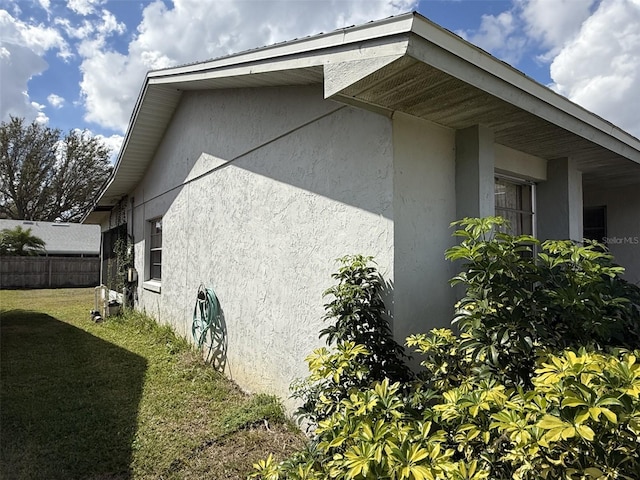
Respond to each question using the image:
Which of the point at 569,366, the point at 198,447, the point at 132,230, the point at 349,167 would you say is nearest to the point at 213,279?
the point at 198,447

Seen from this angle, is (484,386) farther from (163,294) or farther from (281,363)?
(163,294)

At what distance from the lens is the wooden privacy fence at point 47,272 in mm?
22469

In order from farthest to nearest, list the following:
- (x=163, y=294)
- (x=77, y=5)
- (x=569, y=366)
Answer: (x=163, y=294) < (x=77, y=5) < (x=569, y=366)

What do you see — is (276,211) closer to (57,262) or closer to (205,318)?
(205,318)

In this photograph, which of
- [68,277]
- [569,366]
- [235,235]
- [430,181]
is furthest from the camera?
[68,277]

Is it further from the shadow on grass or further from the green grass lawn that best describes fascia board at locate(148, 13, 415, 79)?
the shadow on grass

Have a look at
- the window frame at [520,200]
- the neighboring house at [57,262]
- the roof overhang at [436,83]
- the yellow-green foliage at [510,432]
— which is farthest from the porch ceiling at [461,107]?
the neighboring house at [57,262]

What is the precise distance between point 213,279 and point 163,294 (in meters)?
3.01

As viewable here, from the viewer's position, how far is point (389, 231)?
10.6 feet

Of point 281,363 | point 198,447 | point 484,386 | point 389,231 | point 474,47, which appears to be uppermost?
point 474,47

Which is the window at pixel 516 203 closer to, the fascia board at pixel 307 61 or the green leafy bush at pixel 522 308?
the green leafy bush at pixel 522 308

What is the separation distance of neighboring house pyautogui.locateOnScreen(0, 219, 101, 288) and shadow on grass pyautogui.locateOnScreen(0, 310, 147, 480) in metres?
18.3

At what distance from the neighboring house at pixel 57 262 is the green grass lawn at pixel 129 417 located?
61.8 ft

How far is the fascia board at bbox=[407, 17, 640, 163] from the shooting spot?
7.71 feet
